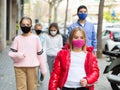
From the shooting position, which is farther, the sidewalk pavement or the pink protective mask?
the sidewalk pavement

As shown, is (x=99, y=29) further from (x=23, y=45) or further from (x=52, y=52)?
(x=23, y=45)

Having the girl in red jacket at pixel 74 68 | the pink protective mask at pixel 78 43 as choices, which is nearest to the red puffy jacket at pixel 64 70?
the girl in red jacket at pixel 74 68

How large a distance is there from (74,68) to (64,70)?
0.12 metres

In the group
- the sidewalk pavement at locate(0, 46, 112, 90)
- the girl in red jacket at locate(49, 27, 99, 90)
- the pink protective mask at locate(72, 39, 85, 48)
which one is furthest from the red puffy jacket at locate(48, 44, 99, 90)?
the sidewalk pavement at locate(0, 46, 112, 90)

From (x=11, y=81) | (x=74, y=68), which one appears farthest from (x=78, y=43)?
(x=11, y=81)

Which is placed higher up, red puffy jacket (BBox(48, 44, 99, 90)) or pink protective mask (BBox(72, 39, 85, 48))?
pink protective mask (BBox(72, 39, 85, 48))

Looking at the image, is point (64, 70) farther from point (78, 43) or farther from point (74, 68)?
point (78, 43)

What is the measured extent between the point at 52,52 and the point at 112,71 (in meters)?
1.37

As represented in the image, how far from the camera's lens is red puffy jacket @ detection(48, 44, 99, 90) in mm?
4656

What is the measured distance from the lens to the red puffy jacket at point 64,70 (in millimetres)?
4656

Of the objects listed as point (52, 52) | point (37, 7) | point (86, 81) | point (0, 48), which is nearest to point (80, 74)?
point (86, 81)

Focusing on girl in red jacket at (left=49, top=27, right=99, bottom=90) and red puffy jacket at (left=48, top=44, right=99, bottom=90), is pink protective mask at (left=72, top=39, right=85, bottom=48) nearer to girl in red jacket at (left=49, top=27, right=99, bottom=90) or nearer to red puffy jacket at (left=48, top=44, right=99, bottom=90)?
girl in red jacket at (left=49, top=27, right=99, bottom=90)

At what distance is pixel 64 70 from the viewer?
467cm

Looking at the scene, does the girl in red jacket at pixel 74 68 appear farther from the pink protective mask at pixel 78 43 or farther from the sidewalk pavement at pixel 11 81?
the sidewalk pavement at pixel 11 81
